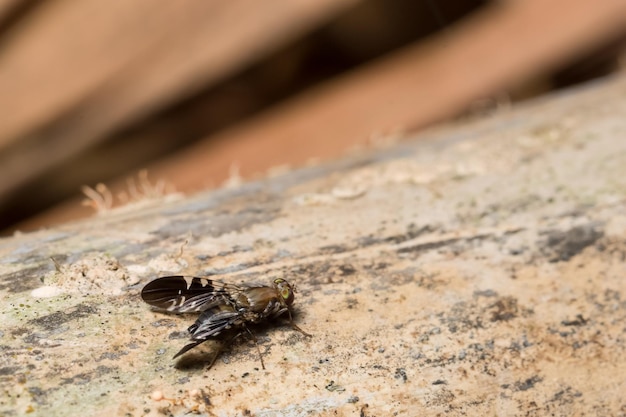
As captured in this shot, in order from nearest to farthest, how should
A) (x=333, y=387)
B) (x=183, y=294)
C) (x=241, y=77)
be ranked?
(x=333, y=387) → (x=183, y=294) → (x=241, y=77)

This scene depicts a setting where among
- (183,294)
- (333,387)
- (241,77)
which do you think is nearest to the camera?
(333,387)

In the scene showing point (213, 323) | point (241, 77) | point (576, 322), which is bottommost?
point (576, 322)

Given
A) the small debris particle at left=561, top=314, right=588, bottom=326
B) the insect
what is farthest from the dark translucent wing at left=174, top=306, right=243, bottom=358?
the small debris particle at left=561, top=314, right=588, bottom=326

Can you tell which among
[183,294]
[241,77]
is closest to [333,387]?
[183,294]

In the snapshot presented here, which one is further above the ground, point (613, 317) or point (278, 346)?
point (278, 346)

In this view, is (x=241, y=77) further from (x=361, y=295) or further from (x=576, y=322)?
(x=576, y=322)

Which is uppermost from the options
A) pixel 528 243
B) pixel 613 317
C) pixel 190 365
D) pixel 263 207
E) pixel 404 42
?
pixel 404 42

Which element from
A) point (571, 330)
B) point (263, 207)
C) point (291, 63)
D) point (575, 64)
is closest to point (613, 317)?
point (571, 330)

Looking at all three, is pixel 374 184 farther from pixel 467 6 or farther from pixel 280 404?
pixel 467 6
